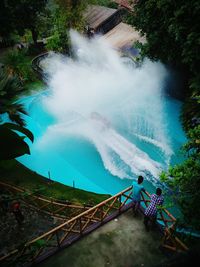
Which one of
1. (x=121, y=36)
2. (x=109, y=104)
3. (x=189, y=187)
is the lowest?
(x=109, y=104)

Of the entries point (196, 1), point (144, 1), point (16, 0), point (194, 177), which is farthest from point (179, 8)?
point (16, 0)

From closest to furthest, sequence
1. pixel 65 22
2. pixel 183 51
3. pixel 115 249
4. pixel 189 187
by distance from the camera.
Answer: pixel 189 187
pixel 115 249
pixel 183 51
pixel 65 22

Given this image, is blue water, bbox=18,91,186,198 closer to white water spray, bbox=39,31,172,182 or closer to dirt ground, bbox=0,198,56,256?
white water spray, bbox=39,31,172,182

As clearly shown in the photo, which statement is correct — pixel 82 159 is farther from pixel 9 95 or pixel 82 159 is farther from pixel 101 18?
pixel 101 18

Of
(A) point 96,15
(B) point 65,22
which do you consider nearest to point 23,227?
(B) point 65,22

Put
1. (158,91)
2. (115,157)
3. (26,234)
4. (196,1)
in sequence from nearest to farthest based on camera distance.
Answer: (26,234) < (196,1) < (115,157) < (158,91)

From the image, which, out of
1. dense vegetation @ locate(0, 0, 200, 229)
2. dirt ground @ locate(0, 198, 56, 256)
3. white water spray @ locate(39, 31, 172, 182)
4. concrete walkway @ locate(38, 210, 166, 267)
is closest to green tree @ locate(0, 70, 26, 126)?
dense vegetation @ locate(0, 0, 200, 229)

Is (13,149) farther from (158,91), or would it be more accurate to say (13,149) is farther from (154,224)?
(158,91)
